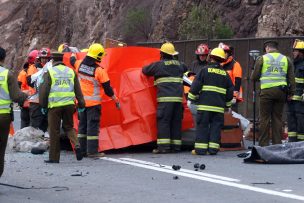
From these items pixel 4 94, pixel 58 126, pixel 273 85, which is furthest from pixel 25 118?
pixel 4 94

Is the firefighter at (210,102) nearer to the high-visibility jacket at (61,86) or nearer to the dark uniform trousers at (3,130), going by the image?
the high-visibility jacket at (61,86)

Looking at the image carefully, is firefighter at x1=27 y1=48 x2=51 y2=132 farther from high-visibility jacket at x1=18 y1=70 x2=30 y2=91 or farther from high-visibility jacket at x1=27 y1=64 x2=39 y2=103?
high-visibility jacket at x1=18 y1=70 x2=30 y2=91

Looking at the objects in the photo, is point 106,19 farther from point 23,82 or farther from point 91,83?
point 91,83

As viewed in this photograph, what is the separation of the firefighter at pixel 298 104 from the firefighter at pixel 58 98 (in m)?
4.38

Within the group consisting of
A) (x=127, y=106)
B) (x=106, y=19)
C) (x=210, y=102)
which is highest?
(x=106, y=19)

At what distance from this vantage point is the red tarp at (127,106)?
45.5 ft

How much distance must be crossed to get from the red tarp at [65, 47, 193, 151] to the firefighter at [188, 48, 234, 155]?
0.90 m

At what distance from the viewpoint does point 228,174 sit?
10930 mm

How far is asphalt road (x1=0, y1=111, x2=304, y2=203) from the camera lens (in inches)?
356

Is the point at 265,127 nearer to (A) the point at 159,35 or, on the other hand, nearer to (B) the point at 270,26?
(B) the point at 270,26

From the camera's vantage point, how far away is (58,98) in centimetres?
1241

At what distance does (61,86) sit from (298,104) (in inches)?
188

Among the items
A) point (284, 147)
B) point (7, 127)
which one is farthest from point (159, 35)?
point (7, 127)

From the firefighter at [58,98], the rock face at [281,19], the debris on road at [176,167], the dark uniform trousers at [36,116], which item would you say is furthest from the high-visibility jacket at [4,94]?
the rock face at [281,19]
